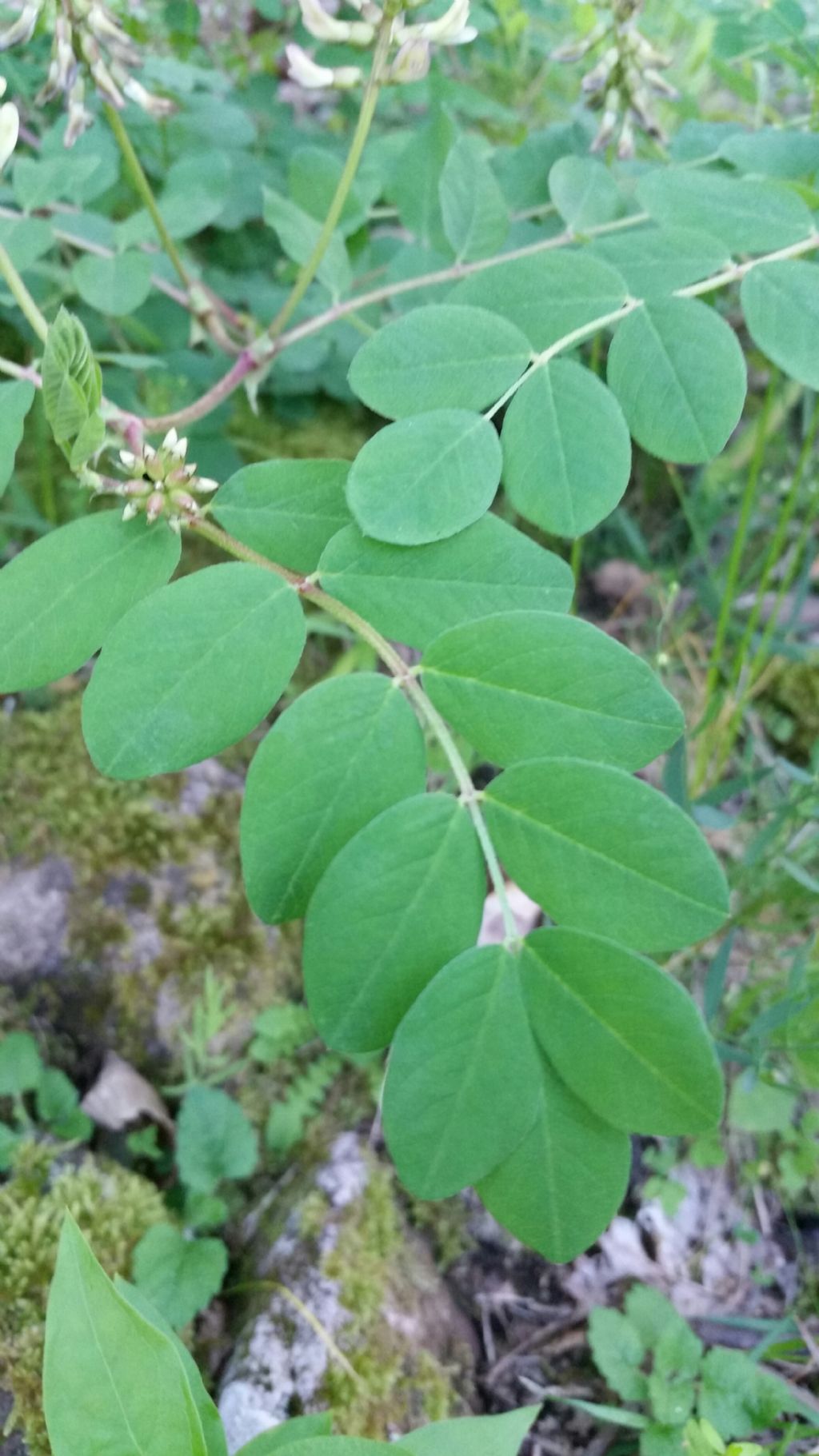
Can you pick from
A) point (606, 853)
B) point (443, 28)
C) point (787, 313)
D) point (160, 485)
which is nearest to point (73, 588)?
point (160, 485)

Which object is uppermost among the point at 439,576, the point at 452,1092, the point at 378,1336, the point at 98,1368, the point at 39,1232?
the point at 439,576

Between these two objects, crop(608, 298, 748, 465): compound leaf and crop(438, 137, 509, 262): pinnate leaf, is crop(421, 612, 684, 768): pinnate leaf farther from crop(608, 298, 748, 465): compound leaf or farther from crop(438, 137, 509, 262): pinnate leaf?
crop(438, 137, 509, 262): pinnate leaf

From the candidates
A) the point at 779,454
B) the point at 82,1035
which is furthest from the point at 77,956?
the point at 779,454

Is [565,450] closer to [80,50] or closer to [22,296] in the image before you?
[22,296]

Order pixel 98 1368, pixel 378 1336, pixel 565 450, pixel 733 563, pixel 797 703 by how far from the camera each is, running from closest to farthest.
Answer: pixel 98 1368 < pixel 565 450 < pixel 378 1336 < pixel 733 563 < pixel 797 703

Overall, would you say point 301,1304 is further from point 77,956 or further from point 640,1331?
point 77,956

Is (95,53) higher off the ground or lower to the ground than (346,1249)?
higher
